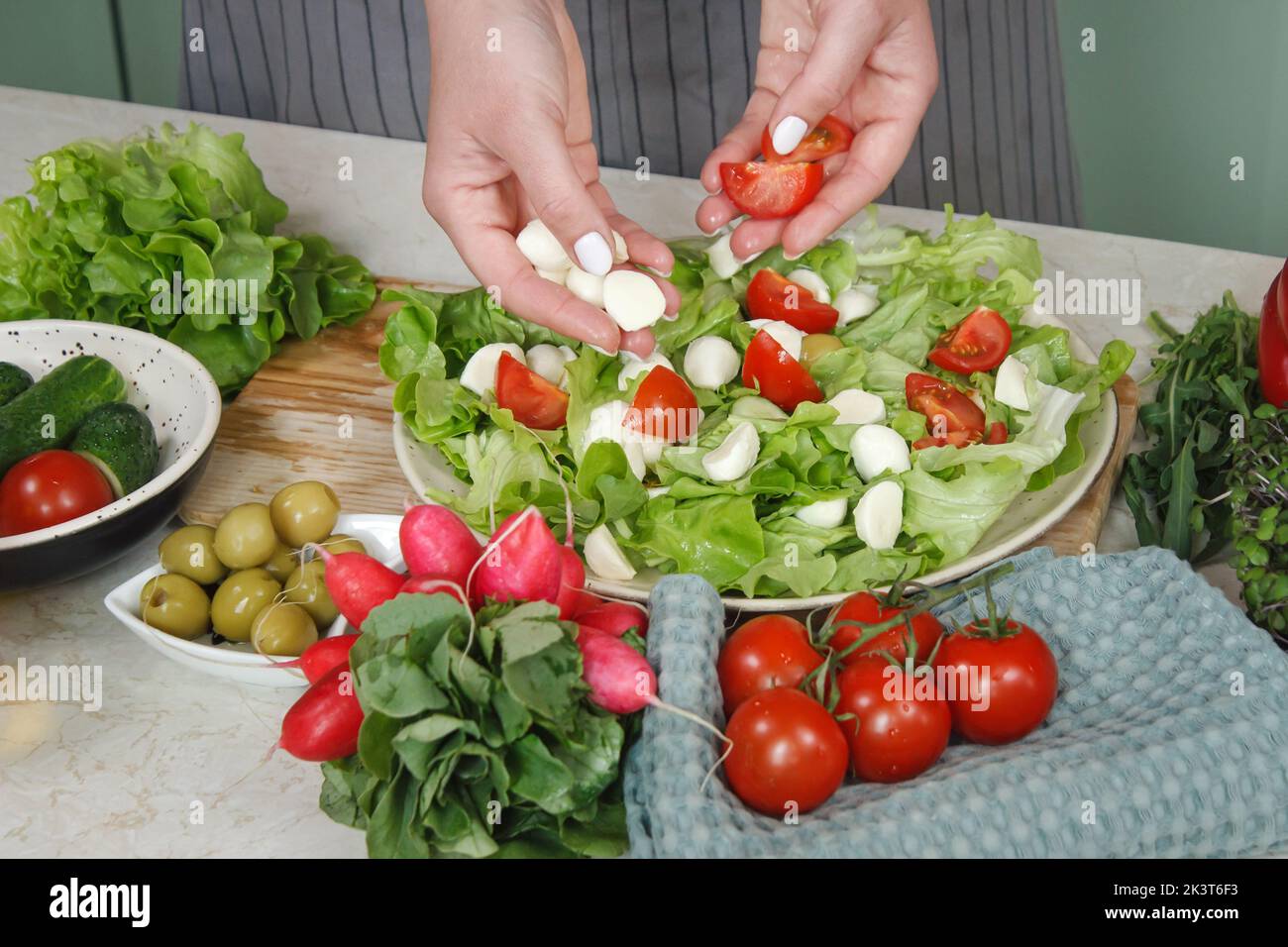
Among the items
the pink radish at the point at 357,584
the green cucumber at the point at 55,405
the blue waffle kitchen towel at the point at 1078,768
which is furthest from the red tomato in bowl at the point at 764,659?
the green cucumber at the point at 55,405

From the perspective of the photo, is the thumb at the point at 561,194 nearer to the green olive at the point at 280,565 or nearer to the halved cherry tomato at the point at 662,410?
the halved cherry tomato at the point at 662,410

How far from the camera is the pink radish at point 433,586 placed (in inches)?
33.0

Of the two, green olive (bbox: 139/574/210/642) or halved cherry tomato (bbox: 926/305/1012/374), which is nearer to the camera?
green olive (bbox: 139/574/210/642)

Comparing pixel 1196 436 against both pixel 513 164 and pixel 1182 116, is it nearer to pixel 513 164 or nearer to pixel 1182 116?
pixel 513 164

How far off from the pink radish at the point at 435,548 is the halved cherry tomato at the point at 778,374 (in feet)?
1.53

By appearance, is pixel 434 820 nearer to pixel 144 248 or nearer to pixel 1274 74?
pixel 144 248

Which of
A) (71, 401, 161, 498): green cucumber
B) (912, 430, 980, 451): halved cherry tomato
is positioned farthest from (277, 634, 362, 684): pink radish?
(912, 430, 980, 451): halved cherry tomato

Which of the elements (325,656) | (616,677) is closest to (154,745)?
(325,656)

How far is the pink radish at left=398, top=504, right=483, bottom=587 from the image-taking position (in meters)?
0.90

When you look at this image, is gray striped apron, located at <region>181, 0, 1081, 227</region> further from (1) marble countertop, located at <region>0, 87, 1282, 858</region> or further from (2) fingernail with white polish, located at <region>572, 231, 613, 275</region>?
(2) fingernail with white polish, located at <region>572, 231, 613, 275</region>

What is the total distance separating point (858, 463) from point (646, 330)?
A: 263 millimetres

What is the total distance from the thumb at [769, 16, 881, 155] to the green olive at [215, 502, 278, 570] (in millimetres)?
669

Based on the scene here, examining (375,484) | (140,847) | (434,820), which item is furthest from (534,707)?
(375,484)

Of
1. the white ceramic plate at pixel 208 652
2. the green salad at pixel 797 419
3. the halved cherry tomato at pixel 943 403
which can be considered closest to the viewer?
the white ceramic plate at pixel 208 652
